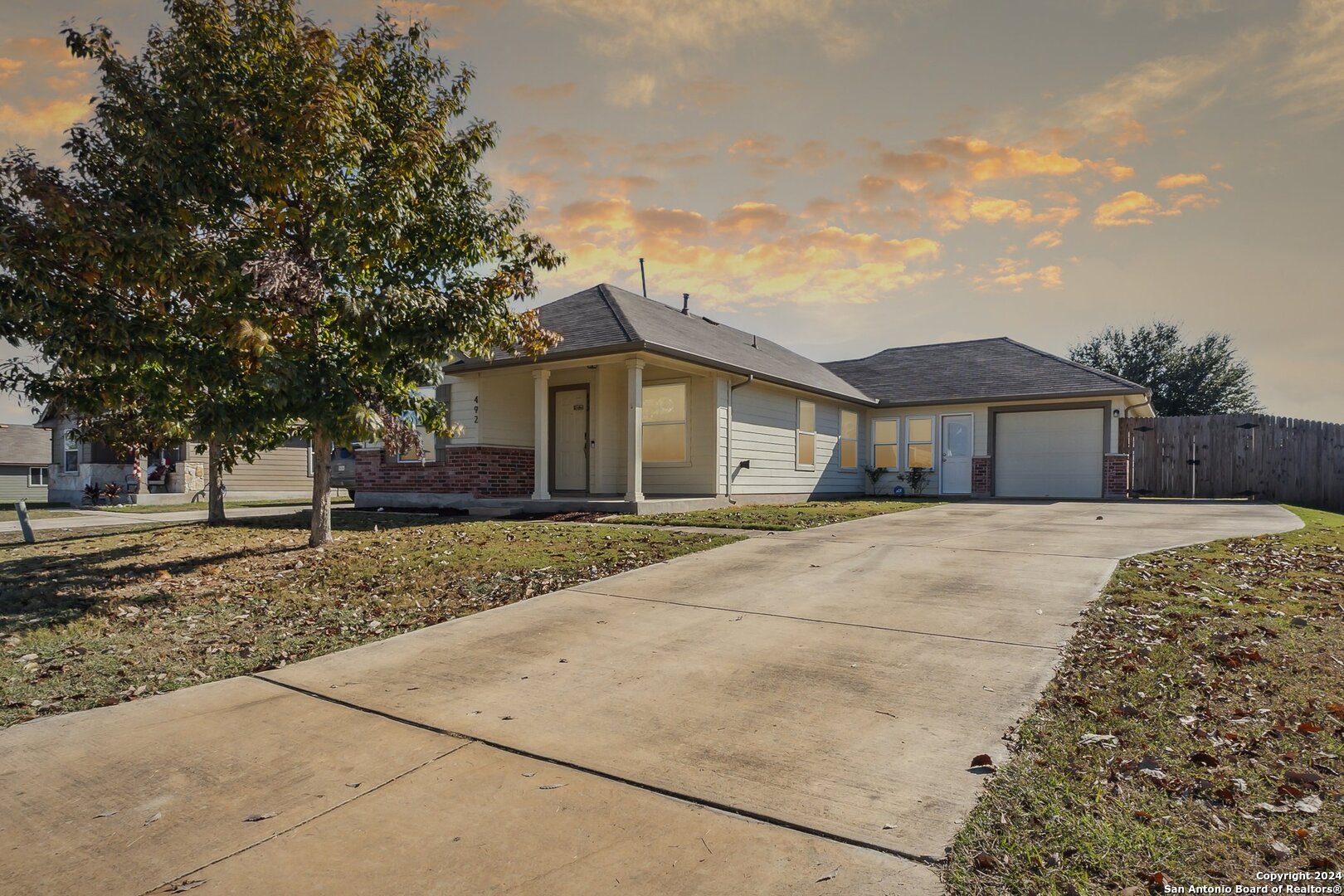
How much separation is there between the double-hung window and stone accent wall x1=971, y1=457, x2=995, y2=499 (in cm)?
477

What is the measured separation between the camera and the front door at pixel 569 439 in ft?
52.2

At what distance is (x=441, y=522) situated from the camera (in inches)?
491

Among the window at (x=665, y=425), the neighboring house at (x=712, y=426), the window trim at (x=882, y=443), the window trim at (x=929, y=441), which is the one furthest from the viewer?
the window trim at (x=882, y=443)

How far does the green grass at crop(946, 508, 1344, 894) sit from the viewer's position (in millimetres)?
2408

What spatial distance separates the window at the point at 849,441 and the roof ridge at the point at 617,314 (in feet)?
25.8

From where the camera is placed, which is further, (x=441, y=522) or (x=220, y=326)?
(x=441, y=522)

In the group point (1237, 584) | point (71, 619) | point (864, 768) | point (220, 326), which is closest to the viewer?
point (864, 768)

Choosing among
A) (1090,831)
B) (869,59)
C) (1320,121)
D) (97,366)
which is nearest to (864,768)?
(1090,831)

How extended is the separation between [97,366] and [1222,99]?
50.3ft

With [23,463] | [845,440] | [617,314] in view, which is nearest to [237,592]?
[617,314]

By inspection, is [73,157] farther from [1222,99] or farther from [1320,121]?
[1320,121]

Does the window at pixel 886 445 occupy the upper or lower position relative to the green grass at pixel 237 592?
upper

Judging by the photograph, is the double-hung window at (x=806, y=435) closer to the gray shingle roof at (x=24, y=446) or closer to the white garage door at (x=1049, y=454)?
the white garage door at (x=1049, y=454)

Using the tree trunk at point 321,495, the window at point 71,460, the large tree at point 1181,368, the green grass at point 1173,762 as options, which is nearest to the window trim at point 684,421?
the tree trunk at point 321,495
